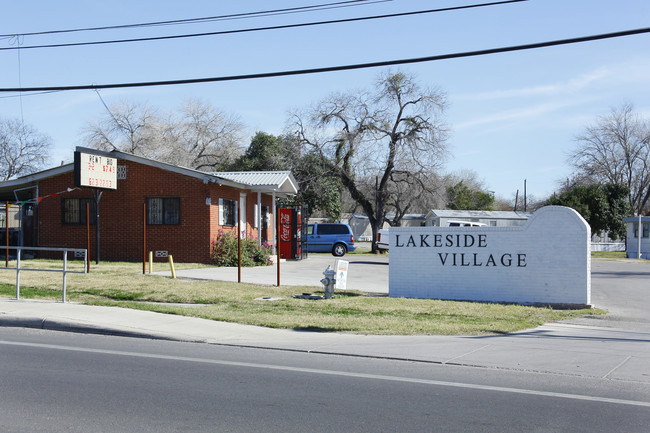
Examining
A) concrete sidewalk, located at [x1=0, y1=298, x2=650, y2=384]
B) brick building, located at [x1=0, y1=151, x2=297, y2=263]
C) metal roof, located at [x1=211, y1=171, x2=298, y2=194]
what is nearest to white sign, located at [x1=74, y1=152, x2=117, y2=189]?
brick building, located at [x1=0, y1=151, x2=297, y2=263]

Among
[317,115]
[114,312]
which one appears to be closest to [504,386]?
[114,312]

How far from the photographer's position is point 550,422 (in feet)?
19.1

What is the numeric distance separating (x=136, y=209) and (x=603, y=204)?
4353 centimetres

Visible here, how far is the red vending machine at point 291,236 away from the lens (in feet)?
91.9

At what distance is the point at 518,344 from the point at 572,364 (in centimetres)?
145

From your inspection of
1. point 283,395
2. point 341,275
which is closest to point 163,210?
point 341,275

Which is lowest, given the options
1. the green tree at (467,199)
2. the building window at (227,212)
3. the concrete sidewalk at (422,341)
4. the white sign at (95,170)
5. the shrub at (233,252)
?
the concrete sidewalk at (422,341)

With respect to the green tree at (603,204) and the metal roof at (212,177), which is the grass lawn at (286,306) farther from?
the green tree at (603,204)

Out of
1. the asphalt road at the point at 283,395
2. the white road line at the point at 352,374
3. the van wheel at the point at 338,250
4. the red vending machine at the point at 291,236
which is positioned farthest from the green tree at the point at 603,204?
the white road line at the point at 352,374

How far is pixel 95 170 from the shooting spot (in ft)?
69.2

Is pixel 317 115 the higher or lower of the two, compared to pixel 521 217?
higher

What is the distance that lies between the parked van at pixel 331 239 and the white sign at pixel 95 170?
16.6m

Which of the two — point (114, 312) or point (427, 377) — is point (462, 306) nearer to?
point (427, 377)

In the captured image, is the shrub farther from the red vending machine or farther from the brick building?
the red vending machine
